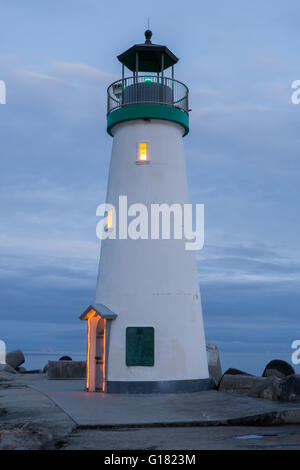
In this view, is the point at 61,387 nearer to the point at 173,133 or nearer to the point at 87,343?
the point at 87,343

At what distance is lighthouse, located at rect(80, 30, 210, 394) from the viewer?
1822 centimetres

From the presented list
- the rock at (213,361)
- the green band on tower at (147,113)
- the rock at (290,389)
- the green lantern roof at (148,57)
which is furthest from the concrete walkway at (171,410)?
the green lantern roof at (148,57)

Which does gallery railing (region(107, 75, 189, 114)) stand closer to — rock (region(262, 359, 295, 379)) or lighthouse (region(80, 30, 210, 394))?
lighthouse (region(80, 30, 210, 394))

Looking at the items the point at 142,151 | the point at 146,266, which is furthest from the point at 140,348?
the point at 142,151

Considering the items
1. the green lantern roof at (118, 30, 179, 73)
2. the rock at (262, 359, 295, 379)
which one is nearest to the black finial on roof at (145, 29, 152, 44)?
the green lantern roof at (118, 30, 179, 73)

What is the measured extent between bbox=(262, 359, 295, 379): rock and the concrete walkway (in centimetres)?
398

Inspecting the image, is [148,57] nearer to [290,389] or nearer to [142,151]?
[142,151]

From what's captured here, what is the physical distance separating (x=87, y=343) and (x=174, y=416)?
24.8 feet

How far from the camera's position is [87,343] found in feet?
65.5

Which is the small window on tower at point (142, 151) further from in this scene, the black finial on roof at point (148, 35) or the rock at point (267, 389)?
the rock at point (267, 389)

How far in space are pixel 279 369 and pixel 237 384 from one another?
373 cm

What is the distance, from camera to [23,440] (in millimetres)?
9078
